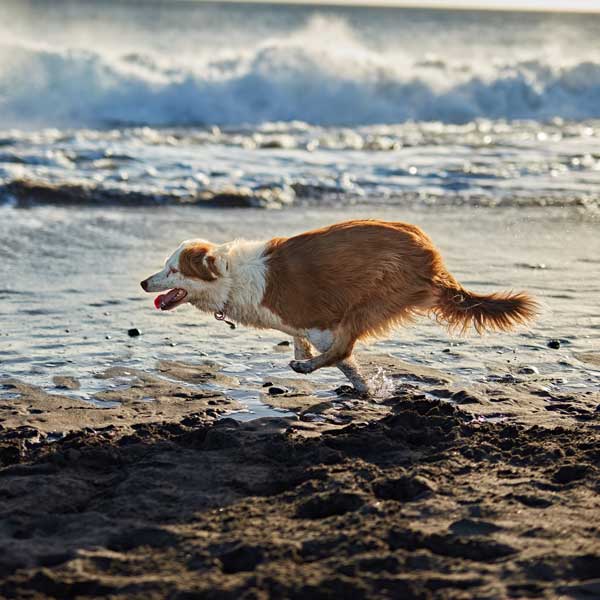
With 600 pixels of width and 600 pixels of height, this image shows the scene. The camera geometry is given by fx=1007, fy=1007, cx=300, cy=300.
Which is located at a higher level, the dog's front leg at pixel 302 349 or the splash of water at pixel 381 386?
the dog's front leg at pixel 302 349

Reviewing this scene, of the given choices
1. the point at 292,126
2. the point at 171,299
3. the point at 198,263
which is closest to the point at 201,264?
the point at 198,263

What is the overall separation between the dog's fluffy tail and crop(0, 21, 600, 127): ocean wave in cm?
2047

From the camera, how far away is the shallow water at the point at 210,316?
23.8 feet

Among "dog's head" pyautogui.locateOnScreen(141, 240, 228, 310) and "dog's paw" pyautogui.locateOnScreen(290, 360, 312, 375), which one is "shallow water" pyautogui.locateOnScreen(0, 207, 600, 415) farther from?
"dog's head" pyautogui.locateOnScreen(141, 240, 228, 310)

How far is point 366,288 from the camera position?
21.5 ft

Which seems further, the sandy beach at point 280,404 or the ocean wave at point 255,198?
the ocean wave at point 255,198

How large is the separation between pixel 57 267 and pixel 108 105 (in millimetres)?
19424

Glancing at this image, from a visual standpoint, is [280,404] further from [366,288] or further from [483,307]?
[483,307]

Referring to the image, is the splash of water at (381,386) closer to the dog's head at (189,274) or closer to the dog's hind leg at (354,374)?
the dog's hind leg at (354,374)

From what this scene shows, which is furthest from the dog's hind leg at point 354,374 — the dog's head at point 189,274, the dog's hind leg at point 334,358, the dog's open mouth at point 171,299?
the dog's open mouth at point 171,299

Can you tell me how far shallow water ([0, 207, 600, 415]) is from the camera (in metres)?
7.27

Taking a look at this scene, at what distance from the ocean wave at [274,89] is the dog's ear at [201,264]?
780 inches

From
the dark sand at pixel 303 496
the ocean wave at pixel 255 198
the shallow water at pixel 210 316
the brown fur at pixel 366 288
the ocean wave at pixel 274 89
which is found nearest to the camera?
the dark sand at pixel 303 496

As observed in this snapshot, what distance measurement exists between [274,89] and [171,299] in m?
24.6
